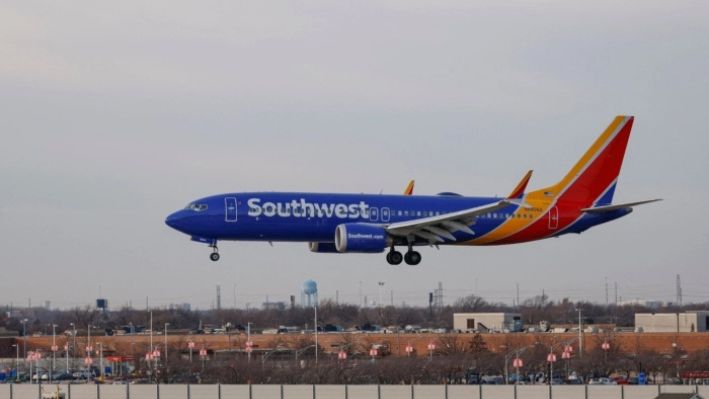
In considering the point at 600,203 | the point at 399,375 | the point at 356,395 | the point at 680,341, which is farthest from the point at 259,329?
the point at 356,395

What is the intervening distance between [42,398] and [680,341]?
76589 millimetres

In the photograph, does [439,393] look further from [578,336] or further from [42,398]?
[578,336]

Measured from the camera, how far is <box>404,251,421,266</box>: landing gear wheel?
96.1m

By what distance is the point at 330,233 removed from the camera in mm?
93312

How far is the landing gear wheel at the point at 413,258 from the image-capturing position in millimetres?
96119

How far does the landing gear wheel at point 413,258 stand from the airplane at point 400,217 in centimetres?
6

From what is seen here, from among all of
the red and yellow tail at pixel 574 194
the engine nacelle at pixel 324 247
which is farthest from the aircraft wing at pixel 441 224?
the engine nacelle at pixel 324 247

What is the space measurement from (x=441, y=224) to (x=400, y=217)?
2937mm

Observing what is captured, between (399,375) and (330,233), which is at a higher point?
(330,233)

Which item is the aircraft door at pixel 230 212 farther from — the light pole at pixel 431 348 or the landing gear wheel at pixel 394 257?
the light pole at pixel 431 348

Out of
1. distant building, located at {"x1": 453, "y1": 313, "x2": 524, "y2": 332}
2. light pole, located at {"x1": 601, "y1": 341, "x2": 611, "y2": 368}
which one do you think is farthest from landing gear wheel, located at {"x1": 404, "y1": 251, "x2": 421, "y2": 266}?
distant building, located at {"x1": 453, "y1": 313, "x2": 524, "y2": 332}

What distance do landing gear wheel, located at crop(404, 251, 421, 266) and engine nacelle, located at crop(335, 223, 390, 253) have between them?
356 cm

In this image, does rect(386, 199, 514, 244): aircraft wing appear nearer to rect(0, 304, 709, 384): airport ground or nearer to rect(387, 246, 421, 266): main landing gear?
rect(387, 246, 421, 266): main landing gear

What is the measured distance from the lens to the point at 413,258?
96125mm
